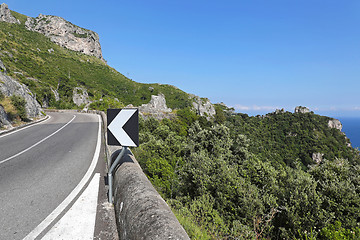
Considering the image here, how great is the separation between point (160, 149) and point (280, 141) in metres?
78.1

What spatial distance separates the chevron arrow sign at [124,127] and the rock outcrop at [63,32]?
518ft

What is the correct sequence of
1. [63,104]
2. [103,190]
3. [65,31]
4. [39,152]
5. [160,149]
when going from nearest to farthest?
[103,190] < [39,152] < [160,149] < [63,104] < [65,31]

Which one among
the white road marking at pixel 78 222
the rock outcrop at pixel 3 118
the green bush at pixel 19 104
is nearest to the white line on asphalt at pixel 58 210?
the white road marking at pixel 78 222

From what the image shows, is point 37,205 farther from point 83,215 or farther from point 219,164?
point 219,164

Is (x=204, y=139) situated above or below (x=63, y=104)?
below

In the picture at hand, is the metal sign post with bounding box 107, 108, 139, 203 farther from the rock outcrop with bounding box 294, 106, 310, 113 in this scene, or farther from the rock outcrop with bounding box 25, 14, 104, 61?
the rock outcrop with bounding box 25, 14, 104, 61

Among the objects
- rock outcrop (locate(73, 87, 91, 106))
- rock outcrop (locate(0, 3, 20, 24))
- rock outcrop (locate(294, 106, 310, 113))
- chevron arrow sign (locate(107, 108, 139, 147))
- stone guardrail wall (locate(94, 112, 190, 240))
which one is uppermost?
rock outcrop (locate(0, 3, 20, 24))

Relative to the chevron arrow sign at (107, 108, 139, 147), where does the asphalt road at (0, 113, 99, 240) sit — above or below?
below

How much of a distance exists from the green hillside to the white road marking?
42590mm

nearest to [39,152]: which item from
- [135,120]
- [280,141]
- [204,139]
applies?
[135,120]

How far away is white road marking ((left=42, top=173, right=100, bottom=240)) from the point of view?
8.56 feet

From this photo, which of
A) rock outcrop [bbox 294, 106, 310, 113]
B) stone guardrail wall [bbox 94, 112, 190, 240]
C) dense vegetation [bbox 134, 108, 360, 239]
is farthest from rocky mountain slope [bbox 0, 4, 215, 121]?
rock outcrop [bbox 294, 106, 310, 113]

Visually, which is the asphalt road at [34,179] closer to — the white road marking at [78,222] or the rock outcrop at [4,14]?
the white road marking at [78,222]

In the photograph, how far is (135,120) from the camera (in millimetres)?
3039
